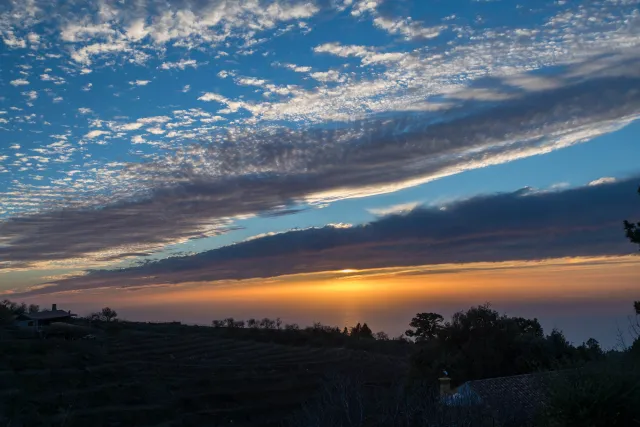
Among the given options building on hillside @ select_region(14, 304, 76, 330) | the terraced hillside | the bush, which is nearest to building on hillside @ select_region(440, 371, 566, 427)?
the bush

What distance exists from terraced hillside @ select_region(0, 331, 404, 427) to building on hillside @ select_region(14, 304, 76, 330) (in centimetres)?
525

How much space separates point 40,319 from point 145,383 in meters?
18.9

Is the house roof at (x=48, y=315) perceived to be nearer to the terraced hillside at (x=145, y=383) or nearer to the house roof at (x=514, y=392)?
the terraced hillside at (x=145, y=383)

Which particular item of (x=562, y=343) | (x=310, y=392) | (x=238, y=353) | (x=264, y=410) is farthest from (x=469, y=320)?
(x=238, y=353)

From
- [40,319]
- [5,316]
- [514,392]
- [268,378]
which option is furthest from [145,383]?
[5,316]

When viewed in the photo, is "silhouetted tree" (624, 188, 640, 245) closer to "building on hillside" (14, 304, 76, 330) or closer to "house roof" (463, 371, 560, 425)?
"house roof" (463, 371, 560, 425)

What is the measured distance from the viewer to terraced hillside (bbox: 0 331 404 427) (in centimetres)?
3406

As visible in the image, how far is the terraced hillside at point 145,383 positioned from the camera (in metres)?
34.1

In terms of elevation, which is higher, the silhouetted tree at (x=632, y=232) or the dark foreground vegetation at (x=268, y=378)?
the silhouetted tree at (x=632, y=232)

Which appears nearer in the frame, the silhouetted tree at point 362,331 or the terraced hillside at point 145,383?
the terraced hillside at point 145,383

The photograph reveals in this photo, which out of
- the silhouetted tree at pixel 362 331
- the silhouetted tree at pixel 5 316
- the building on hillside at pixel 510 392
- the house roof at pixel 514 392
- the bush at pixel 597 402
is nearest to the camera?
the bush at pixel 597 402

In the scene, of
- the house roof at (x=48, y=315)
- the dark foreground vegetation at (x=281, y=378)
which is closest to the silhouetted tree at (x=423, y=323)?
the dark foreground vegetation at (x=281, y=378)

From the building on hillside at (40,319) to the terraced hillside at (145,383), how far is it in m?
5.25

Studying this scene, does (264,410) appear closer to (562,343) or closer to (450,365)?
(450,365)
